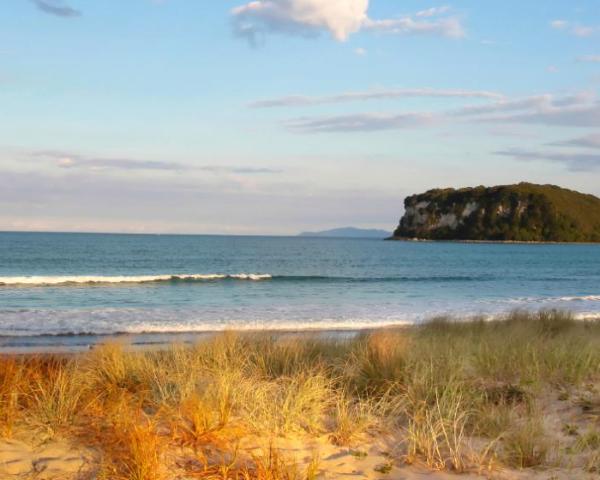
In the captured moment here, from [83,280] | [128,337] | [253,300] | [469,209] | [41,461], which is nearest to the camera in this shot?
[41,461]

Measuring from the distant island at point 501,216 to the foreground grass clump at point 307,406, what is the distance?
157 meters

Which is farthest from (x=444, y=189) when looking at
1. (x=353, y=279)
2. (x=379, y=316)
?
(x=379, y=316)

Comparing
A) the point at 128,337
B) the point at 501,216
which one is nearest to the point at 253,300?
the point at 128,337

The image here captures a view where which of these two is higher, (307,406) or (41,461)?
(307,406)

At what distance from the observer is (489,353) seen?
29.5 ft

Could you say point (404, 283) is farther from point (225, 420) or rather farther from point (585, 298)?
point (225, 420)

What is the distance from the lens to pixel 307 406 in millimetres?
6824

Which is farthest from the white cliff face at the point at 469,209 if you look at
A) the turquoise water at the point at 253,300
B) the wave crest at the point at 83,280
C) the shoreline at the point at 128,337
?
the shoreline at the point at 128,337

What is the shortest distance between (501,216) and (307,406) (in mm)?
167553

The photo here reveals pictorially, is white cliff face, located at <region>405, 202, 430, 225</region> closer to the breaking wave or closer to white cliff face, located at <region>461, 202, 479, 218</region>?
white cliff face, located at <region>461, 202, 479, 218</region>

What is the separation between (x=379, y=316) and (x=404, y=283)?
1906 centimetres

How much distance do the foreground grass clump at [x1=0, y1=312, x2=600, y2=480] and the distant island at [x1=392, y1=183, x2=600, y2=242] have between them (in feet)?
514

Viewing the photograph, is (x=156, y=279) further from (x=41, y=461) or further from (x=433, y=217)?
(x=433, y=217)

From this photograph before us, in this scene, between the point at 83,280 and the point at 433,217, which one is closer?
the point at 83,280
